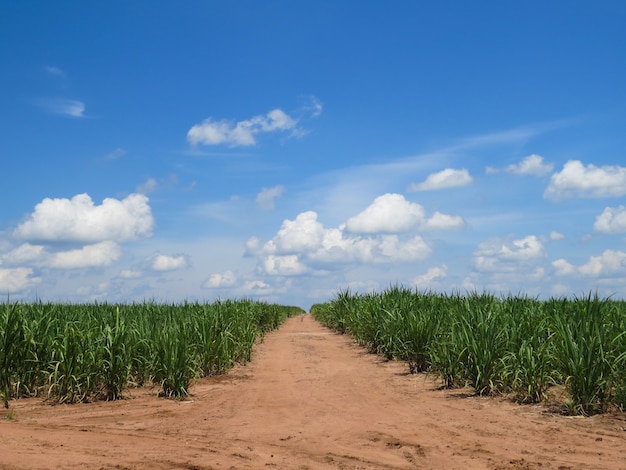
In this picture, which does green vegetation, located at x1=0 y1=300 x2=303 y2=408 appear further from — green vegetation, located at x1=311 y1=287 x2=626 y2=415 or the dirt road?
green vegetation, located at x1=311 y1=287 x2=626 y2=415

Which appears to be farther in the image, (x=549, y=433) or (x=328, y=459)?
(x=549, y=433)

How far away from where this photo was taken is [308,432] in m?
6.84

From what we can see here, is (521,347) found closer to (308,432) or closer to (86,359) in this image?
(308,432)

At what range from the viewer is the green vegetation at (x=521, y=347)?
749 centimetres

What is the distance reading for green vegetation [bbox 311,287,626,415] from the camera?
24.6 ft

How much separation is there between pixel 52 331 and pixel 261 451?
5495mm

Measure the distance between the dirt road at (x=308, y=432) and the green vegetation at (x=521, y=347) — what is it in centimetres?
39

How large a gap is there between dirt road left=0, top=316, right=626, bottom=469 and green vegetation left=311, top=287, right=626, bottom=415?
1.29 ft

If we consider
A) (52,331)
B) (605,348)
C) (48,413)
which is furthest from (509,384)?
(52,331)

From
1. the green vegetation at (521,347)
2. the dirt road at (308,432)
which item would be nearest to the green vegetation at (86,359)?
the dirt road at (308,432)

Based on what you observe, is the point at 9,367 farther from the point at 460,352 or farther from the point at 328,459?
the point at 460,352

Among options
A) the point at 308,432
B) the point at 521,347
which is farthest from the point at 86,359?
the point at 521,347

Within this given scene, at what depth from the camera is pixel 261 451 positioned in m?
6.00

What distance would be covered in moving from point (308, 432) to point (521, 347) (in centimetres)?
372
